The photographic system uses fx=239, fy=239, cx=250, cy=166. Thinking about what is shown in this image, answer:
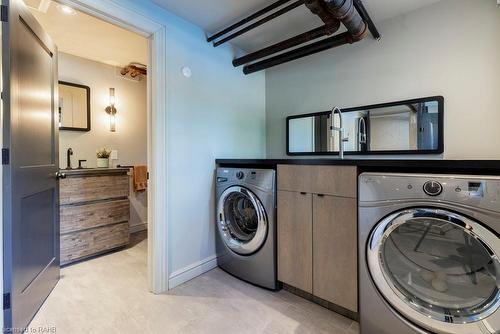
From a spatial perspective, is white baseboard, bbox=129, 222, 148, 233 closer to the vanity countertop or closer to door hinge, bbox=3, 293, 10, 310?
the vanity countertop

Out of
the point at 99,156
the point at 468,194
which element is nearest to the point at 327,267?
the point at 468,194

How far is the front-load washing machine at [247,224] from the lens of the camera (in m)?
→ 1.85

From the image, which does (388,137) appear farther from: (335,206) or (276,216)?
(276,216)

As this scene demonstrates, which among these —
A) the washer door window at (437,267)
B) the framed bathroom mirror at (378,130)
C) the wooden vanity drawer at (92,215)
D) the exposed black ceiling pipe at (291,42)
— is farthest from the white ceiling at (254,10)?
the wooden vanity drawer at (92,215)

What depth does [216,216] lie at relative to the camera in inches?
88.0

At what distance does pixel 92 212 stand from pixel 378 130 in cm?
293

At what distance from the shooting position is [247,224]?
2.17 m

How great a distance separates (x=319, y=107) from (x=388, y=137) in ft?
2.37

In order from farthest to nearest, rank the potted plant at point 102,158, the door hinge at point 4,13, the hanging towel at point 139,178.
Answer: the hanging towel at point 139,178, the potted plant at point 102,158, the door hinge at point 4,13

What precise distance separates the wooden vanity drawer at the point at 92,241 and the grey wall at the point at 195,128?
113 centimetres

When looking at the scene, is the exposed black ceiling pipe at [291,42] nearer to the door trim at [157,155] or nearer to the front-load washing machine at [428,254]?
the door trim at [157,155]

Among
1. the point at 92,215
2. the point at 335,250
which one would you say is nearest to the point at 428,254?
the point at 335,250

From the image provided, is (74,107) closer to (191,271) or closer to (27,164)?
(27,164)

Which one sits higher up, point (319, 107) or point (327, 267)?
point (319, 107)
